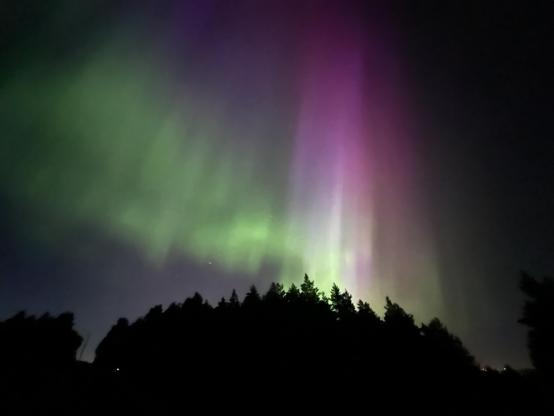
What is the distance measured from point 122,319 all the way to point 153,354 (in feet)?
51.0

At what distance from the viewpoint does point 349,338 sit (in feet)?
178

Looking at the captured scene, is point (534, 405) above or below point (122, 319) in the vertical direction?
below

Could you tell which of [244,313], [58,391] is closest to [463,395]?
[244,313]

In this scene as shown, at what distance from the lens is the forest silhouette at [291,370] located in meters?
41.8

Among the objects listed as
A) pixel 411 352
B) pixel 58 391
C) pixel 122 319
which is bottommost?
pixel 58 391

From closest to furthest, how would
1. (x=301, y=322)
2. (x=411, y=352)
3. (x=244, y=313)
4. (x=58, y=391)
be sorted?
(x=58, y=391) < (x=411, y=352) < (x=301, y=322) < (x=244, y=313)

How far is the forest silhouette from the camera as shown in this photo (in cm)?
4184

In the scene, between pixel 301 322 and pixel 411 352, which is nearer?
pixel 411 352

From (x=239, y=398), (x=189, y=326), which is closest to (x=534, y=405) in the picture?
(x=239, y=398)

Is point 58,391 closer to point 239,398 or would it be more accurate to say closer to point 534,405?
point 239,398

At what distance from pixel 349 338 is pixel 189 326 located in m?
25.6

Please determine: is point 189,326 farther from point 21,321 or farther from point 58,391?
point 21,321

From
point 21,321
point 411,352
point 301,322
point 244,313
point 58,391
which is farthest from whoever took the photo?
point 21,321

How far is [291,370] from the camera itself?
4912cm
